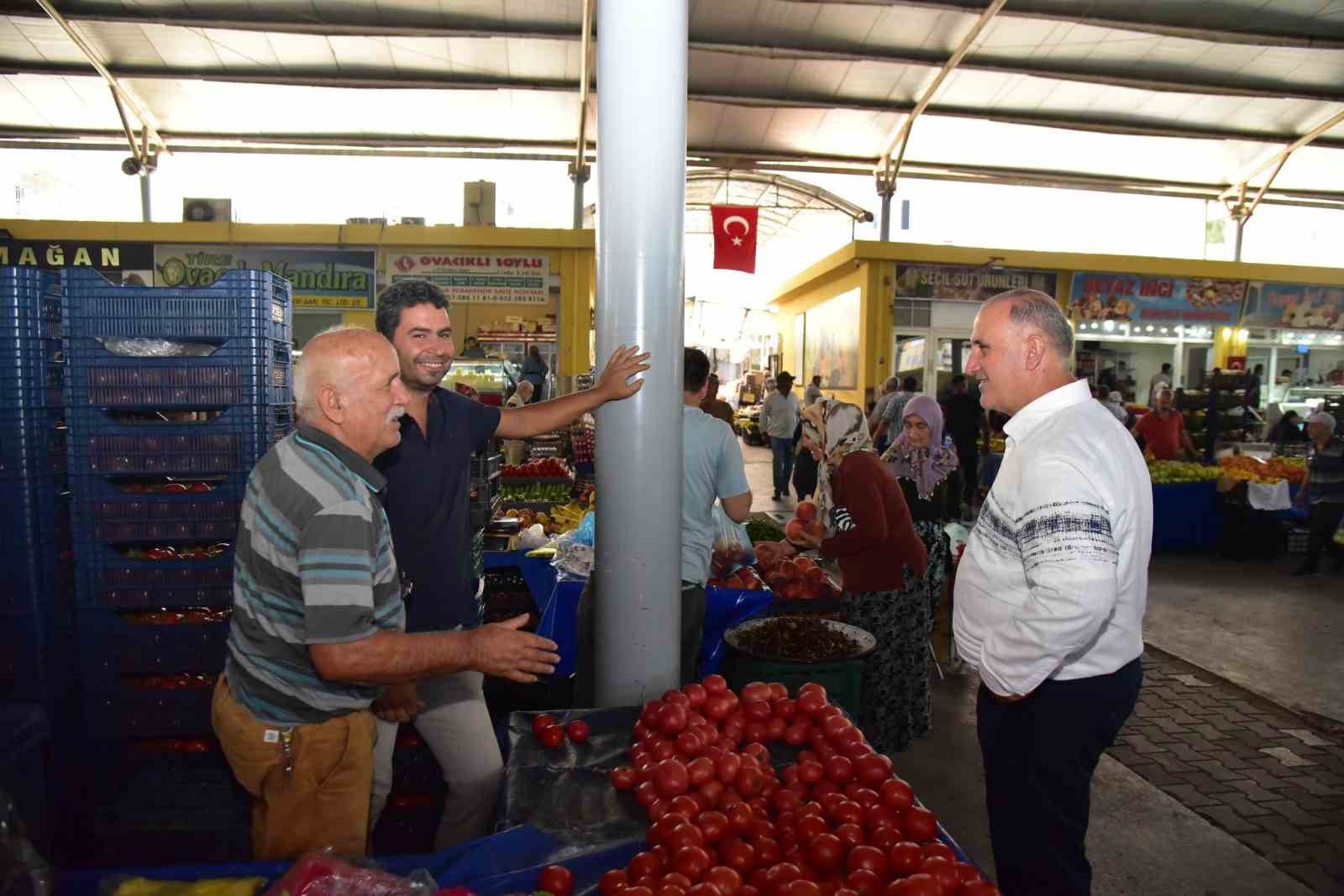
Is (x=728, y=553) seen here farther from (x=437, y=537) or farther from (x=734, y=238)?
(x=734, y=238)

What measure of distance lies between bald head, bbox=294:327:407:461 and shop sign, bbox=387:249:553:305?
38.1 ft

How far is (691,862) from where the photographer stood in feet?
5.94

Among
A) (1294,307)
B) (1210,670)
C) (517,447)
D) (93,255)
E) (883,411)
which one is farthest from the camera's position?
(1294,307)

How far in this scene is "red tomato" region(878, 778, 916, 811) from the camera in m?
2.12

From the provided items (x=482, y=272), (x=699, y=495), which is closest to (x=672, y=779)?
(x=699, y=495)

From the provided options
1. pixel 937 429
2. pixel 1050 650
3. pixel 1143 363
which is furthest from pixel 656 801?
pixel 1143 363

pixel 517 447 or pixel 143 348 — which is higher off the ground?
pixel 143 348

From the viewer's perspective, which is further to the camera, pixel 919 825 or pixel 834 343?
pixel 834 343

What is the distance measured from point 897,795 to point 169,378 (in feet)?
9.69

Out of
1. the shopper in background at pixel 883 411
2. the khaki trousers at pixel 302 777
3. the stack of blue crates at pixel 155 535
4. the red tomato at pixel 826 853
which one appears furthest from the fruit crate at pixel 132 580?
the shopper in background at pixel 883 411

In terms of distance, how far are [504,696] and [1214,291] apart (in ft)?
53.6

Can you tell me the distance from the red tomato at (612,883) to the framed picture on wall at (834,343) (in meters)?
14.0

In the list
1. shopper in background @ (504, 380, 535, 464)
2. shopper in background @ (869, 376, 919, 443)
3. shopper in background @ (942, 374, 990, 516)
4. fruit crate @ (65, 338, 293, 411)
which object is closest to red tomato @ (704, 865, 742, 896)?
fruit crate @ (65, 338, 293, 411)

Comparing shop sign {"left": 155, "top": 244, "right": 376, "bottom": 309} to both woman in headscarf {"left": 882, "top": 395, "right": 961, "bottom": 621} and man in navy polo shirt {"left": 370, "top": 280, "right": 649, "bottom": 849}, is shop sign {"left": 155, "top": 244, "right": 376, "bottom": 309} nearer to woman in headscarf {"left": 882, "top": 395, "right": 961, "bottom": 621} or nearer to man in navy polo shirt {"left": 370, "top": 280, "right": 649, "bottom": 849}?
woman in headscarf {"left": 882, "top": 395, "right": 961, "bottom": 621}
